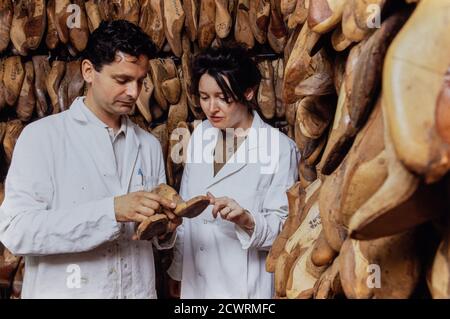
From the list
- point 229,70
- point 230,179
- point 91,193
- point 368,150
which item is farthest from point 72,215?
point 368,150

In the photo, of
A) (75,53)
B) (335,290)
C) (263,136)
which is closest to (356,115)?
(335,290)

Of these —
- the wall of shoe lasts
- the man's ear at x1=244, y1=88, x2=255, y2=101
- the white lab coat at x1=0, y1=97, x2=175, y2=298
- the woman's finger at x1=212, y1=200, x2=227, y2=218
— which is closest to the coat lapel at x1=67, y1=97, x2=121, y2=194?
the white lab coat at x1=0, y1=97, x2=175, y2=298

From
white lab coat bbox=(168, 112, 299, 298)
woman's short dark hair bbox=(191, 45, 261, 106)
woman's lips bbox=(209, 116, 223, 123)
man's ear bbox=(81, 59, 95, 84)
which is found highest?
man's ear bbox=(81, 59, 95, 84)

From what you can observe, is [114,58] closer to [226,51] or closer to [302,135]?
[226,51]

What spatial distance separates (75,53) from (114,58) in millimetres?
782

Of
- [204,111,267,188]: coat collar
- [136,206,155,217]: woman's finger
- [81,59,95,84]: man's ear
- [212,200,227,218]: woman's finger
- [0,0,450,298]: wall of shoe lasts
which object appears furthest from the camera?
[204,111,267,188]: coat collar

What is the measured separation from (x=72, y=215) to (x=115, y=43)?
1.31ft

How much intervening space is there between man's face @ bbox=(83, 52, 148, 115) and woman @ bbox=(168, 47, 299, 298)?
246 mm

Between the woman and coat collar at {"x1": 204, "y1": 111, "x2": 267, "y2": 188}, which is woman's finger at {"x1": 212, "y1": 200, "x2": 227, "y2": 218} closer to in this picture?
the woman

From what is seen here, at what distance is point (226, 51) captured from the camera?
5.18ft

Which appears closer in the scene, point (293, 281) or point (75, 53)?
point (293, 281)

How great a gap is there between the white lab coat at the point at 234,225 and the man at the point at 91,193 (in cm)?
12

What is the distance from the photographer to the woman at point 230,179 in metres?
1.45

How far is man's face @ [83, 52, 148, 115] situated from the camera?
1.32 meters
